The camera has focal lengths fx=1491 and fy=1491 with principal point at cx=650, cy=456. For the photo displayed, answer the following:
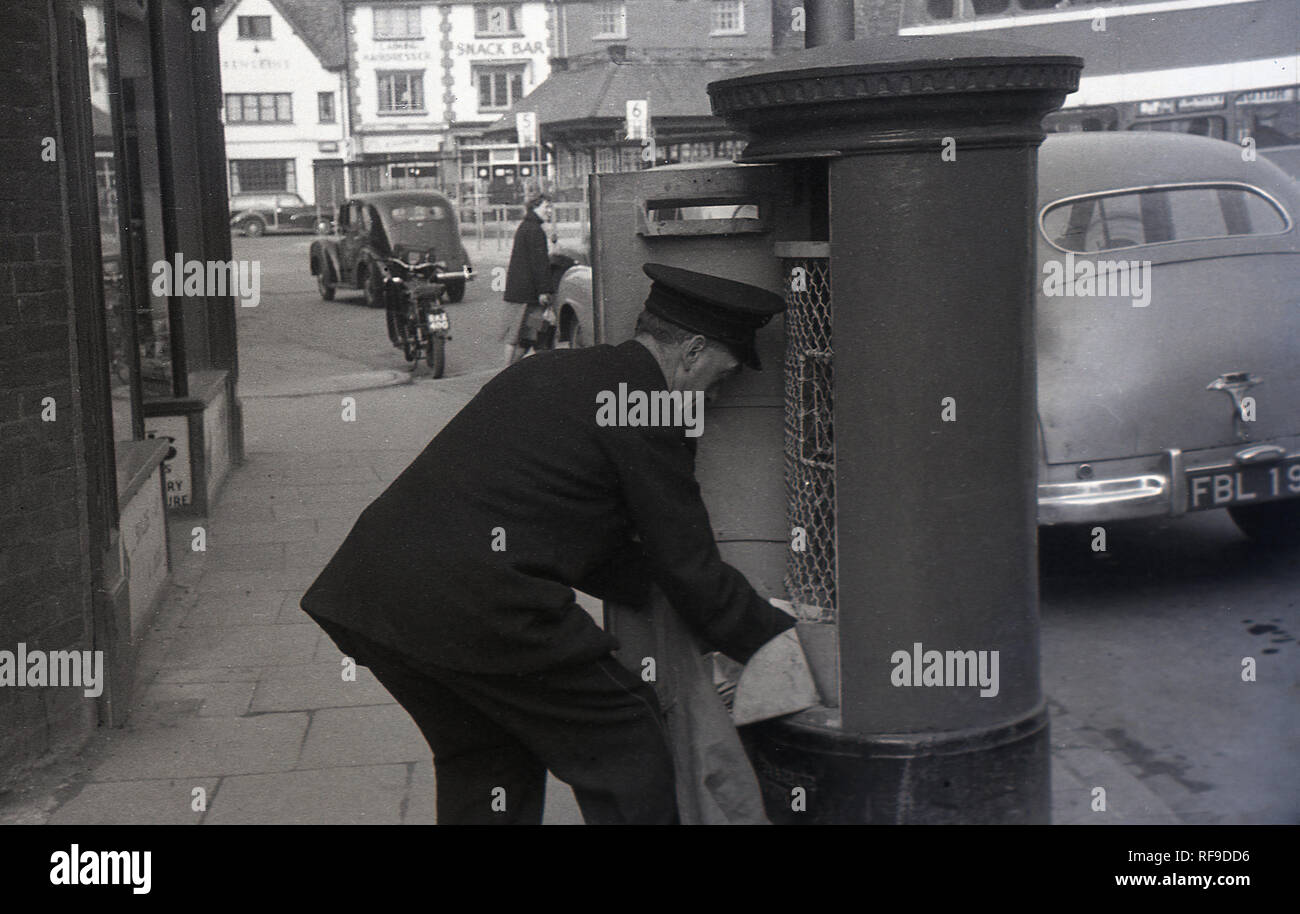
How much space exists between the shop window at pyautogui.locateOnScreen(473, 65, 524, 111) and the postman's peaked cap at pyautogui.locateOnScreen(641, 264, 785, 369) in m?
61.8

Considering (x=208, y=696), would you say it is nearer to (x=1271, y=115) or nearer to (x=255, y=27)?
(x=1271, y=115)

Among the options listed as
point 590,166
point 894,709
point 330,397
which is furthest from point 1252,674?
point 590,166

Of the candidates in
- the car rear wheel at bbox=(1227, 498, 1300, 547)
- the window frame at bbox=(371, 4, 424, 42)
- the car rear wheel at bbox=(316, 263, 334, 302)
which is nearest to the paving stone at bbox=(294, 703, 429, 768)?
the car rear wheel at bbox=(1227, 498, 1300, 547)

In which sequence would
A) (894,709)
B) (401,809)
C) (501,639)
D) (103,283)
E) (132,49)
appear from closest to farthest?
1. (501,639)
2. (894,709)
3. (401,809)
4. (103,283)
5. (132,49)

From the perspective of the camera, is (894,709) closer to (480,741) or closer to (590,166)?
(480,741)

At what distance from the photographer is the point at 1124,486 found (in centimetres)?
617

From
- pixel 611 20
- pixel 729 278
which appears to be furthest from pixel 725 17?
pixel 729 278

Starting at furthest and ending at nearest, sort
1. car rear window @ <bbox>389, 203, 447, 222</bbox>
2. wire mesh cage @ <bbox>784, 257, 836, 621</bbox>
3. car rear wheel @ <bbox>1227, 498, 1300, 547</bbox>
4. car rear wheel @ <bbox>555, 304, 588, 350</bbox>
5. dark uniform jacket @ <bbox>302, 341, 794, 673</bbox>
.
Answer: car rear window @ <bbox>389, 203, 447, 222</bbox>, car rear wheel @ <bbox>555, 304, 588, 350</bbox>, car rear wheel @ <bbox>1227, 498, 1300, 547</bbox>, wire mesh cage @ <bbox>784, 257, 836, 621</bbox>, dark uniform jacket @ <bbox>302, 341, 794, 673</bbox>

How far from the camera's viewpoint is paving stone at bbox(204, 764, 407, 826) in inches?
169

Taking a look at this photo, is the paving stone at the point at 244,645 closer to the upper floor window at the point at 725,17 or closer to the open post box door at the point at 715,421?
the open post box door at the point at 715,421

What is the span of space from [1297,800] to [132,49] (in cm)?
666

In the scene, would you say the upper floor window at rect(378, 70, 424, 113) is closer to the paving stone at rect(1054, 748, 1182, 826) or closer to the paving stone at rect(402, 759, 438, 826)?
the paving stone at rect(402, 759, 438, 826)

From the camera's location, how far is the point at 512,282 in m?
14.7
